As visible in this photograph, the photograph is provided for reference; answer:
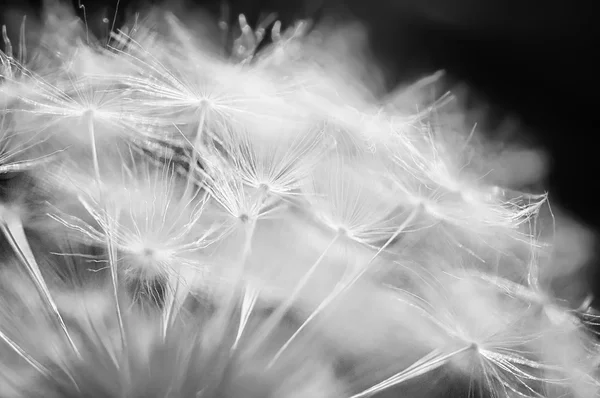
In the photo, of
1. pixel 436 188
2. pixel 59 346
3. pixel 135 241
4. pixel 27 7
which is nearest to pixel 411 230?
pixel 436 188

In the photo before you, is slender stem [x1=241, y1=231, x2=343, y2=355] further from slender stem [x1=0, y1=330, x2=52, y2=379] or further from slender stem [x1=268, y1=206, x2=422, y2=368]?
slender stem [x1=0, y1=330, x2=52, y2=379]

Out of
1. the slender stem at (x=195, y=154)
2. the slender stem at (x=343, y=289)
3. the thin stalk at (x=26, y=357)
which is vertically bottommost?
the thin stalk at (x=26, y=357)

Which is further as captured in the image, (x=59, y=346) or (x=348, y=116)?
(x=348, y=116)

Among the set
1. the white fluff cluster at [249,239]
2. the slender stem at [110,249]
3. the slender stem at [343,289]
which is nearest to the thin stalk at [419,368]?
the white fluff cluster at [249,239]

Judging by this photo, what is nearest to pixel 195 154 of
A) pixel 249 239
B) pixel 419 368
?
pixel 249 239

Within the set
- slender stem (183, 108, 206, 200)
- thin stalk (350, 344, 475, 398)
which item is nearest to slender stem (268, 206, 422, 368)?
thin stalk (350, 344, 475, 398)

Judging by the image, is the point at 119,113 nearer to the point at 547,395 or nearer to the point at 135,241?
the point at 135,241

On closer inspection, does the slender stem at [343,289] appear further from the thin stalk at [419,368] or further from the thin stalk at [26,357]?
the thin stalk at [26,357]
